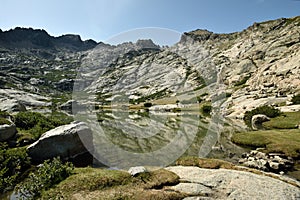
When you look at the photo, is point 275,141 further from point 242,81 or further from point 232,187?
point 242,81

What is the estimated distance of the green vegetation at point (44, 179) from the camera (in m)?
15.6

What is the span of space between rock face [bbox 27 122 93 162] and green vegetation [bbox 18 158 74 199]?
1000 cm

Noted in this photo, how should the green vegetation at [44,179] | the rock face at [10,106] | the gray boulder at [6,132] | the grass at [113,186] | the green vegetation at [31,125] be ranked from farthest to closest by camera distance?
the rock face at [10,106] < the green vegetation at [31,125] < the gray boulder at [6,132] < the green vegetation at [44,179] < the grass at [113,186]

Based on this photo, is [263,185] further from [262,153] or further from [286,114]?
[286,114]

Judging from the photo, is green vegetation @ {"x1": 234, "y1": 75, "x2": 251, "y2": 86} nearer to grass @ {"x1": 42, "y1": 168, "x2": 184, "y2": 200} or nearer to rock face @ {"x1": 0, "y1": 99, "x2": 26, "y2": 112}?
rock face @ {"x1": 0, "y1": 99, "x2": 26, "y2": 112}

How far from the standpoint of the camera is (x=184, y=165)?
23859 millimetres

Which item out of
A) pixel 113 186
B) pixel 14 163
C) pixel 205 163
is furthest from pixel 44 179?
pixel 205 163

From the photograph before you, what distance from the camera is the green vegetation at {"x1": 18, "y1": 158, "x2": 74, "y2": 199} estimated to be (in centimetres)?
1564

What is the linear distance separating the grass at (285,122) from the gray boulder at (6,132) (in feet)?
176

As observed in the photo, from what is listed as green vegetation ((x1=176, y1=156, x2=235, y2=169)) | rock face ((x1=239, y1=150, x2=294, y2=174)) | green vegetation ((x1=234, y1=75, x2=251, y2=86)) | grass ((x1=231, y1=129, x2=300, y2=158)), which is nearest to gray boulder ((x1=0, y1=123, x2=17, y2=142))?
green vegetation ((x1=176, y1=156, x2=235, y2=169))

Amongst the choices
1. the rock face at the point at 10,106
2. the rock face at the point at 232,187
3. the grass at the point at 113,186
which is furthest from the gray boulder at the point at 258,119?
the rock face at the point at 10,106

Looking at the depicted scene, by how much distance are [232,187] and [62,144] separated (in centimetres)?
2092

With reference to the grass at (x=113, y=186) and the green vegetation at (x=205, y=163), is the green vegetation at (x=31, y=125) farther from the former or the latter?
the green vegetation at (x=205, y=163)

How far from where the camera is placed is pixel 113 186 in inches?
641
